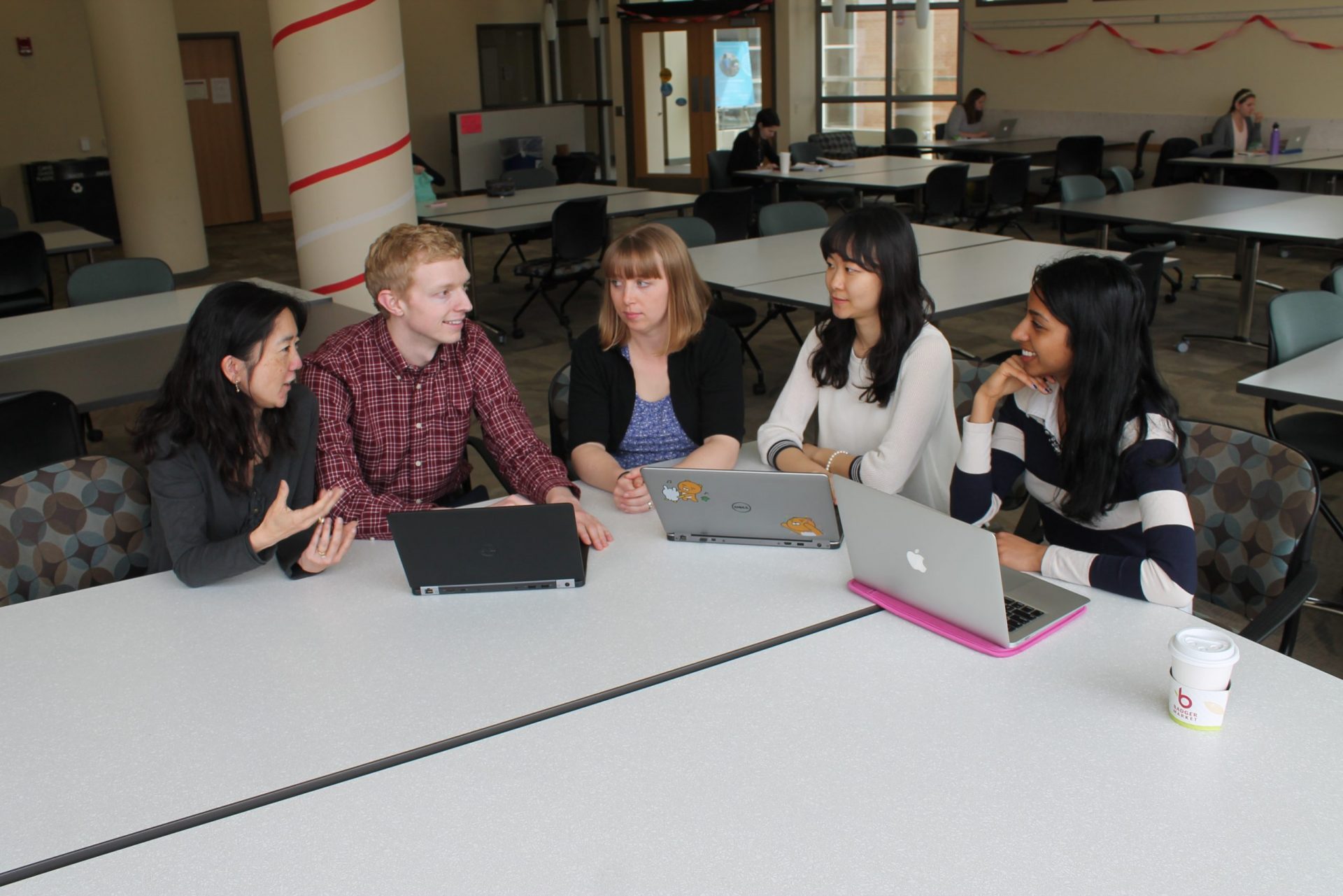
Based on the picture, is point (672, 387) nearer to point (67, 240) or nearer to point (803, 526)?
point (803, 526)

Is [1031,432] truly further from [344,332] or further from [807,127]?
[807,127]

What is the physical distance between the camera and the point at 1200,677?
1521 mm

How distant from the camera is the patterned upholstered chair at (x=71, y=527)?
7.54 feet

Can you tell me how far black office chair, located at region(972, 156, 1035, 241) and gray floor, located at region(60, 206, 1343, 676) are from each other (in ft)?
3.63

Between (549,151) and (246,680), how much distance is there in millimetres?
12768

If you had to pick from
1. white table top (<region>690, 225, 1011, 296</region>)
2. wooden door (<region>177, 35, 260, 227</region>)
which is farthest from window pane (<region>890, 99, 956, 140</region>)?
wooden door (<region>177, 35, 260, 227</region>)

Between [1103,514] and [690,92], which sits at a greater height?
[690,92]

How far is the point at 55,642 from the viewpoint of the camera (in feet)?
6.45

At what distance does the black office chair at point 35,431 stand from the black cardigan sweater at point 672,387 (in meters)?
1.60

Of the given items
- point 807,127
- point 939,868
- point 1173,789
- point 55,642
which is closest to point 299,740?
point 55,642

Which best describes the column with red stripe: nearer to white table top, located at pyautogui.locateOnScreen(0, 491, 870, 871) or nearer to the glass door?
white table top, located at pyautogui.locateOnScreen(0, 491, 870, 871)

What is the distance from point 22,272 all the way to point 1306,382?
19.6 ft

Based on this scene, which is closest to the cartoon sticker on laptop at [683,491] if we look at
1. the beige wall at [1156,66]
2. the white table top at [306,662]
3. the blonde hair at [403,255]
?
the white table top at [306,662]

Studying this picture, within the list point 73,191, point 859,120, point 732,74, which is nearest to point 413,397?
point 73,191
